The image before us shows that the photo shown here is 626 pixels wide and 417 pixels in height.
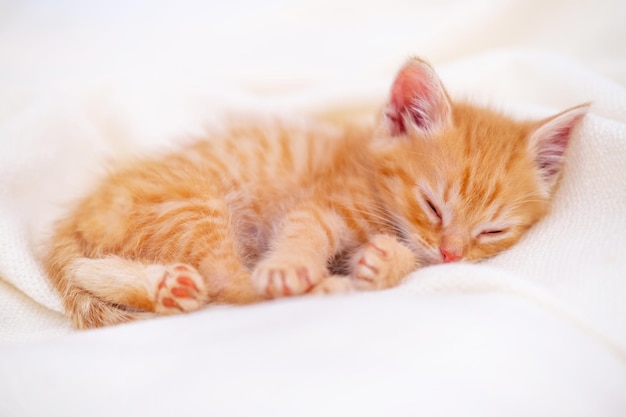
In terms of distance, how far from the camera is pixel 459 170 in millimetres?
1294

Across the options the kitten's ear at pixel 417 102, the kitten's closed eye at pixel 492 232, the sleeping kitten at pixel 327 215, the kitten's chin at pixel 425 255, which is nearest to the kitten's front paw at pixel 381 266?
the sleeping kitten at pixel 327 215

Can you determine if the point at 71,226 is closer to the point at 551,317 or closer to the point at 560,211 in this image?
the point at 551,317

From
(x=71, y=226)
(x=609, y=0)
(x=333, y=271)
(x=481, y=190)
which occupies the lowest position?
(x=333, y=271)

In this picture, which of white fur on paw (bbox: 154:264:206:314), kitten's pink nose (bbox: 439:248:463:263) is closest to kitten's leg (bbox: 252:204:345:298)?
white fur on paw (bbox: 154:264:206:314)

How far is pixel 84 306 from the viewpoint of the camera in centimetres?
119

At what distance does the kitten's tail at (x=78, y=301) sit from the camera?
3.89 feet

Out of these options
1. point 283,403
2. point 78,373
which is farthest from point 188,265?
point 283,403

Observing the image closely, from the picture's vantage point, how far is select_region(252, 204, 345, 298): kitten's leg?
1.07 metres

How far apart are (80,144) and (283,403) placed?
1.41m

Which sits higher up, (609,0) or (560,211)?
(609,0)

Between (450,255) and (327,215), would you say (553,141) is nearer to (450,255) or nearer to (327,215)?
(450,255)

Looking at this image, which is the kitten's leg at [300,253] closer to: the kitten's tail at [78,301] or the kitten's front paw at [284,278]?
the kitten's front paw at [284,278]

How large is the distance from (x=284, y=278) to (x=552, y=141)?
0.79 m

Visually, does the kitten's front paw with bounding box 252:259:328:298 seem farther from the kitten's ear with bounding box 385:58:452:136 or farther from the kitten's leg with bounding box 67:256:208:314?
the kitten's ear with bounding box 385:58:452:136
